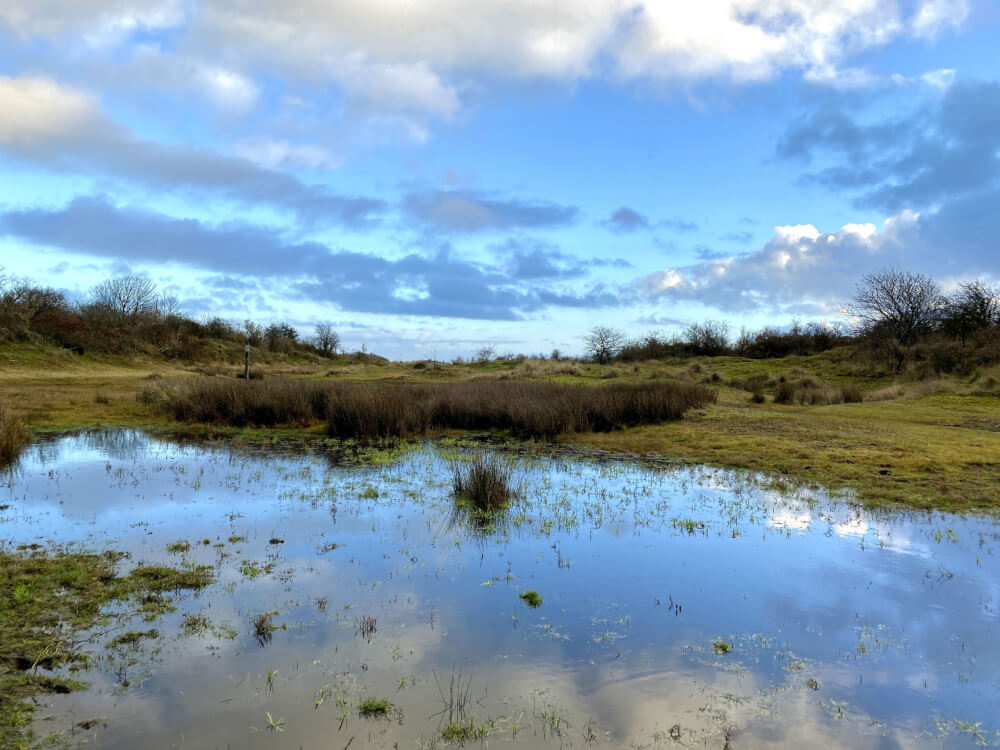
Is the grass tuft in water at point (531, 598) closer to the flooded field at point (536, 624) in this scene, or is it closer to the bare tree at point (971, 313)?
the flooded field at point (536, 624)

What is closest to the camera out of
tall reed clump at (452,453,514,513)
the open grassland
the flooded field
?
the flooded field

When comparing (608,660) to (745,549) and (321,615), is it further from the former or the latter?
(745,549)

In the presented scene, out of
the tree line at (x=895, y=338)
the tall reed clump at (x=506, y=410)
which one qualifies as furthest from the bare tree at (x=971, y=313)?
the tall reed clump at (x=506, y=410)

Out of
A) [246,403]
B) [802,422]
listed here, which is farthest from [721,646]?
[246,403]

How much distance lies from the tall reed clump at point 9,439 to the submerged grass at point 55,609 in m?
6.42

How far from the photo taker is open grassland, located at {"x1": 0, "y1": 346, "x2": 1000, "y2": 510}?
36.6 ft

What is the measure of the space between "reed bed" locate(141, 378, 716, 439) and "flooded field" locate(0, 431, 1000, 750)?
7246 mm

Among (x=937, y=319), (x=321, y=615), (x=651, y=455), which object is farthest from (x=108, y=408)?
(x=937, y=319)

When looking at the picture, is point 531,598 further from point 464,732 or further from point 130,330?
point 130,330

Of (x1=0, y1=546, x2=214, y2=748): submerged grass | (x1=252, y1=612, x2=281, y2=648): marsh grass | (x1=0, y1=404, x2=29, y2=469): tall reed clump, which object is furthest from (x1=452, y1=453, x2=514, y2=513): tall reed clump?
(x1=0, y1=404, x2=29, y2=469): tall reed clump

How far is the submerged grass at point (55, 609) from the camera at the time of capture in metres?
4.02

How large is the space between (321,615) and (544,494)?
5.29m

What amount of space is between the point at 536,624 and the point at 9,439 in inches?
464

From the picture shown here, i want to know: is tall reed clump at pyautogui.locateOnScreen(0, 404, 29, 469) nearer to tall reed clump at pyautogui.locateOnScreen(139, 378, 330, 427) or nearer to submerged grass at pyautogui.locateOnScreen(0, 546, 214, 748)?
tall reed clump at pyautogui.locateOnScreen(139, 378, 330, 427)
